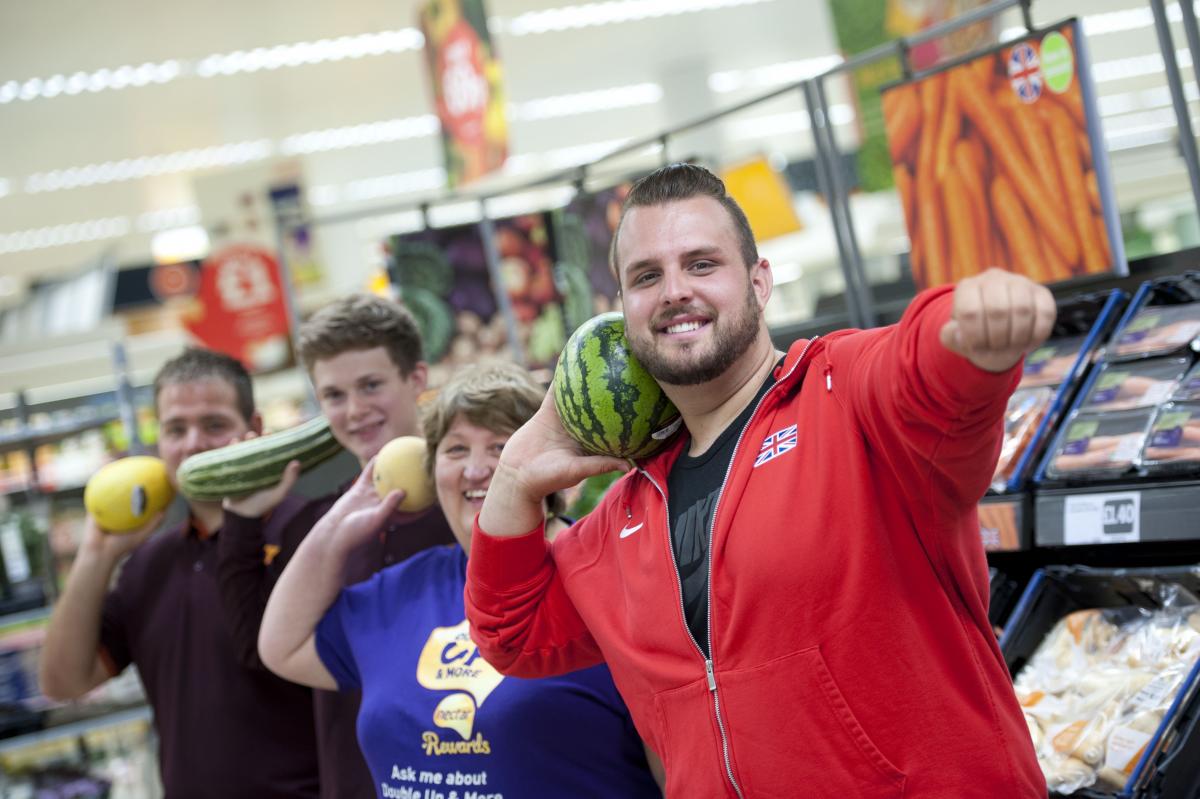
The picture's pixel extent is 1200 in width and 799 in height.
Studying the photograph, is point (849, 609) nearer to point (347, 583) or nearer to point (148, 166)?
point (347, 583)

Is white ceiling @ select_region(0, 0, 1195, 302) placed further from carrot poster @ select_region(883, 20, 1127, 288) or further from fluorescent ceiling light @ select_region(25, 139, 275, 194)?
carrot poster @ select_region(883, 20, 1127, 288)

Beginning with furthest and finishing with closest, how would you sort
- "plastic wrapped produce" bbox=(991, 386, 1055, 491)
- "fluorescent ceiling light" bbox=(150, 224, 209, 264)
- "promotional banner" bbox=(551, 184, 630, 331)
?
"fluorescent ceiling light" bbox=(150, 224, 209, 264)
"promotional banner" bbox=(551, 184, 630, 331)
"plastic wrapped produce" bbox=(991, 386, 1055, 491)

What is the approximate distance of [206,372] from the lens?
3.34 metres

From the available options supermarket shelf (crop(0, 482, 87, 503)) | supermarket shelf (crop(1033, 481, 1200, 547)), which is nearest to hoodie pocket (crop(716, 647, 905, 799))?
supermarket shelf (crop(1033, 481, 1200, 547))

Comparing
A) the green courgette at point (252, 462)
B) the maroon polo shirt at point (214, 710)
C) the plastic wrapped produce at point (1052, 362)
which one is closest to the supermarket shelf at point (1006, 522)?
the plastic wrapped produce at point (1052, 362)

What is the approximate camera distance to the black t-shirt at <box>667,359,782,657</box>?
1772mm

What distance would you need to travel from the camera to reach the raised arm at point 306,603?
2.55 meters

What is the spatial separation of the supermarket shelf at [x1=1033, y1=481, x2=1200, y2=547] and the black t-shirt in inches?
36.3

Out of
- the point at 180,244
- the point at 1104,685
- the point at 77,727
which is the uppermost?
the point at 180,244

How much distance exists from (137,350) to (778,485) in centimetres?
1657

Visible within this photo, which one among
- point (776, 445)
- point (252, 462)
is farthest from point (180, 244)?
point (776, 445)

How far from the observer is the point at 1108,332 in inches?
110

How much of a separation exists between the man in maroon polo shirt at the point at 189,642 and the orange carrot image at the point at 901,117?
1908mm

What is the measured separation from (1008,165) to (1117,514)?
0.93m
